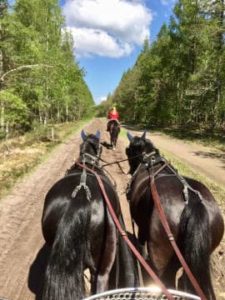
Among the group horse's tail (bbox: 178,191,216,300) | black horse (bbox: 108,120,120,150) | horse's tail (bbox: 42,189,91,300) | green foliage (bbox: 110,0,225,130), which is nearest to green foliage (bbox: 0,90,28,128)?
black horse (bbox: 108,120,120,150)

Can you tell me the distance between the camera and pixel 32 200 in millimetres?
8938

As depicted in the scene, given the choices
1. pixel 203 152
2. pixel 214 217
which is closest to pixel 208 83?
pixel 203 152

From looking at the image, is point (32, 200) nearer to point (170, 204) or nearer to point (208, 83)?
point (170, 204)

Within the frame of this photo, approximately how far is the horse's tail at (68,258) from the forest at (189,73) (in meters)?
21.3

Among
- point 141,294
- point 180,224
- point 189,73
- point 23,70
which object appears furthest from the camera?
point 189,73

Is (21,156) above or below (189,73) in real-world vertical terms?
below

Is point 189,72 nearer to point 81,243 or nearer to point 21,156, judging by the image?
point 21,156

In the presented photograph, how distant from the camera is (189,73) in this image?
31.3 m

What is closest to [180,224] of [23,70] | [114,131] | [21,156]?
[21,156]

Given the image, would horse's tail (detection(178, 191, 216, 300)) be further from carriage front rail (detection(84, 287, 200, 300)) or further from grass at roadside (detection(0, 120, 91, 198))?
grass at roadside (detection(0, 120, 91, 198))

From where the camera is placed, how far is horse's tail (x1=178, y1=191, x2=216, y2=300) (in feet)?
11.7

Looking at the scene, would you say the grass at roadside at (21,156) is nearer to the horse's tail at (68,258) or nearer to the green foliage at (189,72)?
the horse's tail at (68,258)

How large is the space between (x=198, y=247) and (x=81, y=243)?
1.25 meters

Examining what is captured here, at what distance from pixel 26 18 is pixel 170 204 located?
85.4 ft
